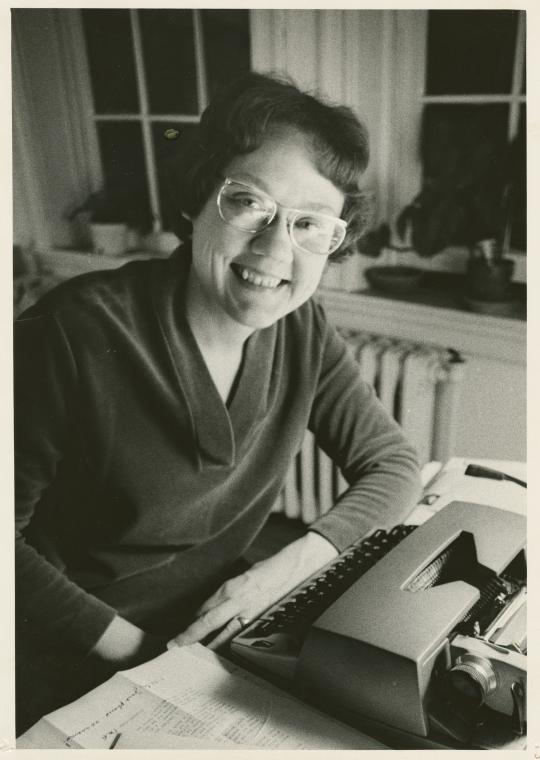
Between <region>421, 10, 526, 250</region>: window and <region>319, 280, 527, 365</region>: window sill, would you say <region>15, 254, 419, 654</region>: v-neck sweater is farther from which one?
<region>421, 10, 526, 250</region>: window

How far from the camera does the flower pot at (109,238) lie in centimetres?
94

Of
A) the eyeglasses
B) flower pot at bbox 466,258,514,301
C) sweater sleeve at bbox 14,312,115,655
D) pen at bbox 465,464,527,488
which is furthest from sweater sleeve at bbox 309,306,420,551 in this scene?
sweater sleeve at bbox 14,312,115,655

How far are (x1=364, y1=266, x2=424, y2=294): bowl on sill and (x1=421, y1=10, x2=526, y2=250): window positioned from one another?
0.11 m

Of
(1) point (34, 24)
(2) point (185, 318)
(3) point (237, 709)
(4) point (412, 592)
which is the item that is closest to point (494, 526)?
(4) point (412, 592)

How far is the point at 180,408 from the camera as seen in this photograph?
0.84m

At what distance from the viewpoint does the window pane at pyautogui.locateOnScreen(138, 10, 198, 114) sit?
804 millimetres

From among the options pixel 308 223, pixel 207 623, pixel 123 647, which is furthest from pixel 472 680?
pixel 308 223

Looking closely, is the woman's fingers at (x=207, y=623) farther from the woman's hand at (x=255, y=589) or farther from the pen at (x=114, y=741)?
the pen at (x=114, y=741)

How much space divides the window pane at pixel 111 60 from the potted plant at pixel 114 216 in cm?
11

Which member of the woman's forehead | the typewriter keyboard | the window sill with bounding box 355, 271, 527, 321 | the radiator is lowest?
the radiator

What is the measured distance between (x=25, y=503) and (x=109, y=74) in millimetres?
572

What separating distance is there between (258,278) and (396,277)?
1.77 ft

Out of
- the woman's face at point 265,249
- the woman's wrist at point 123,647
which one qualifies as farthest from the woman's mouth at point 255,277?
the woman's wrist at point 123,647

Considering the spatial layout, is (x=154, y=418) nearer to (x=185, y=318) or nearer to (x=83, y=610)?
(x=185, y=318)
